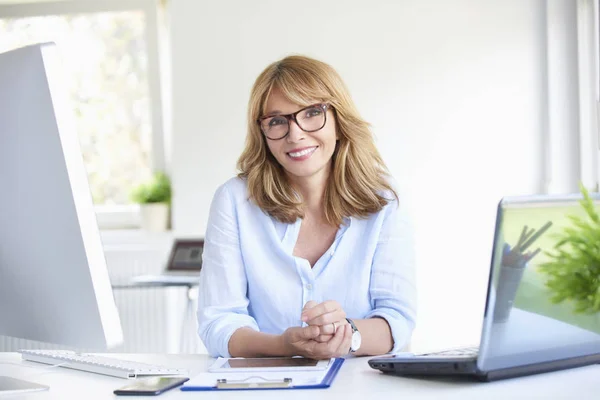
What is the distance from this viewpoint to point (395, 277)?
205 cm

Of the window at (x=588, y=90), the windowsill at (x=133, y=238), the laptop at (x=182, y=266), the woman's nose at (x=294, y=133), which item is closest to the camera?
the woman's nose at (x=294, y=133)

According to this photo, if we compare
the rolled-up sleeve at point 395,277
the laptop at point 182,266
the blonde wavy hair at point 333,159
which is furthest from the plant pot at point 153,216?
the rolled-up sleeve at point 395,277

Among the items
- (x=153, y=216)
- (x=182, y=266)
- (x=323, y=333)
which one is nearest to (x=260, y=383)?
(x=323, y=333)

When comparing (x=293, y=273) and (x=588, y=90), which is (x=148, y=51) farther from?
(x=293, y=273)

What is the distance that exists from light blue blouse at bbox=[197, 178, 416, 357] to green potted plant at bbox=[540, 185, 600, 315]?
825 millimetres

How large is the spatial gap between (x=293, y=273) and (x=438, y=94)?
2644 millimetres

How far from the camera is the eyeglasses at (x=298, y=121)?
213 cm

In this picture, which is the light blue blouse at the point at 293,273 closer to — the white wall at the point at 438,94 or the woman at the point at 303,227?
the woman at the point at 303,227

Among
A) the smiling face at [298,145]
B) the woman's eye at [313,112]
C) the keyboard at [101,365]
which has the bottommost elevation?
the keyboard at [101,365]

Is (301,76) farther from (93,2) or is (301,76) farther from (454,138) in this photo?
(93,2)

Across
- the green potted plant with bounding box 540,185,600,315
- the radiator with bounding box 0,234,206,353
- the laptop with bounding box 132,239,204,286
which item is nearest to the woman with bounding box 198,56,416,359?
the green potted plant with bounding box 540,185,600,315

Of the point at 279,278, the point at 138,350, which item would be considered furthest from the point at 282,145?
the point at 138,350

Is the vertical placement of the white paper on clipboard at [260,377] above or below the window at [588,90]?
below

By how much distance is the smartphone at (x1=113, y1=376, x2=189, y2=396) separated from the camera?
4.56 feet
